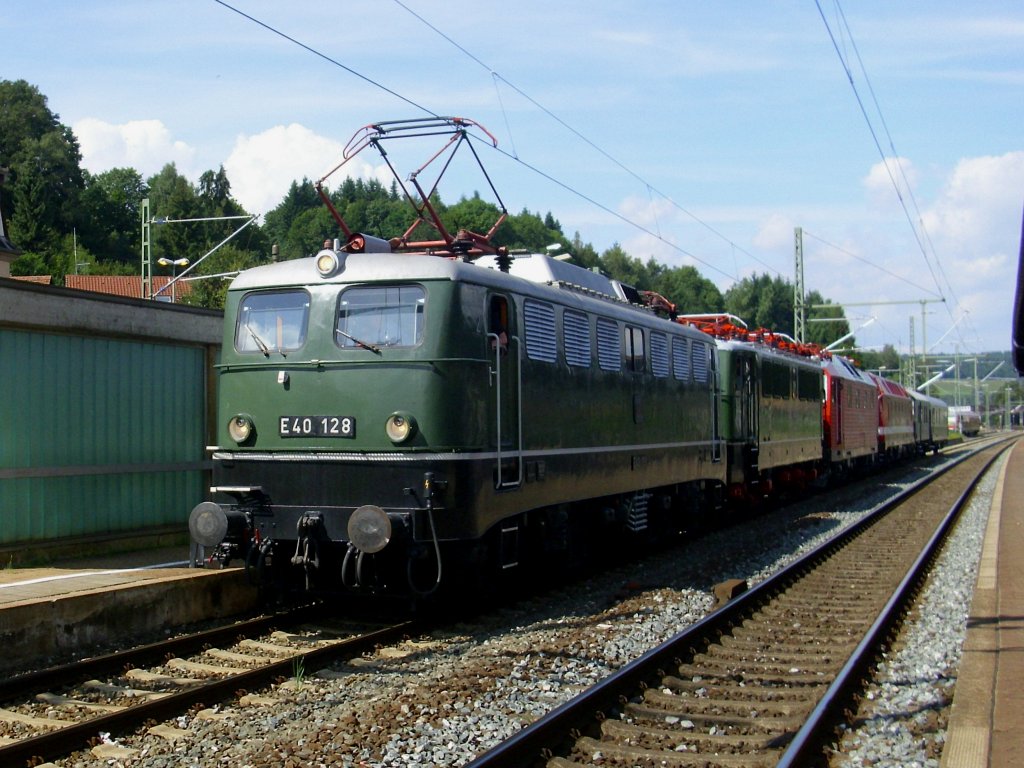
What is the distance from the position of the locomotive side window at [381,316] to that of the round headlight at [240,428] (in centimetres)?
109

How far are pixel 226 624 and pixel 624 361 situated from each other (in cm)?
535

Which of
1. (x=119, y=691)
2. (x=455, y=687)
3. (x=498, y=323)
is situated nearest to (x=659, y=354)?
(x=498, y=323)

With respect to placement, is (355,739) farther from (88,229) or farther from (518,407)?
(88,229)

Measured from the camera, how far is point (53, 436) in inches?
441

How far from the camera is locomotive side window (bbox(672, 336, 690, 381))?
14.7 m

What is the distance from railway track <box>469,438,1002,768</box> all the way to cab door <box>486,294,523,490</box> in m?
2.14

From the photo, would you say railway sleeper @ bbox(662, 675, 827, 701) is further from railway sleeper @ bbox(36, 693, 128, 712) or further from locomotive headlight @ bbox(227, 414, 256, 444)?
locomotive headlight @ bbox(227, 414, 256, 444)

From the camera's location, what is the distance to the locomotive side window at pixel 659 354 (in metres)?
13.8

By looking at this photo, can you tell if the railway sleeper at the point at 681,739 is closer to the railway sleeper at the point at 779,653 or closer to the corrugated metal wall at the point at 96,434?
the railway sleeper at the point at 779,653

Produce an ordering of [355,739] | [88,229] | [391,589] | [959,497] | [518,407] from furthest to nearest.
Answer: [88,229]
[959,497]
[518,407]
[391,589]
[355,739]

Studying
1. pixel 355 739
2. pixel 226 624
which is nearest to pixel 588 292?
pixel 226 624

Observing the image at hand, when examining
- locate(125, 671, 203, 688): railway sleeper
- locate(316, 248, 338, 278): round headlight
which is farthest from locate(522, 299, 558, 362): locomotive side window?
locate(125, 671, 203, 688): railway sleeper

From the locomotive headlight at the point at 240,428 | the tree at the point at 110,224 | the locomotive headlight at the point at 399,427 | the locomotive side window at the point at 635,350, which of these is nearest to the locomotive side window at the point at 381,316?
the locomotive headlight at the point at 399,427

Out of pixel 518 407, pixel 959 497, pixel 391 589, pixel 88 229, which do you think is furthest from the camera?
pixel 88 229
